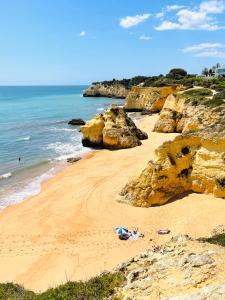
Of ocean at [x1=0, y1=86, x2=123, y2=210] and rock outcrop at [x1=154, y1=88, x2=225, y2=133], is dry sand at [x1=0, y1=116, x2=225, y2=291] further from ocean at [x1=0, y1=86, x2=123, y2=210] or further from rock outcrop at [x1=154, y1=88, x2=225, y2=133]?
rock outcrop at [x1=154, y1=88, x2=225, y2=133]

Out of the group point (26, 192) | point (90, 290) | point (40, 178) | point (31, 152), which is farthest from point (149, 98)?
point (90, 290)

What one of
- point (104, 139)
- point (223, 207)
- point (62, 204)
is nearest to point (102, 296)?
point (223, 207)

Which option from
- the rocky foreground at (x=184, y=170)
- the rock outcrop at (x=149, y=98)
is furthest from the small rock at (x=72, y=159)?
the rock outcrop at (x=149, y=98)

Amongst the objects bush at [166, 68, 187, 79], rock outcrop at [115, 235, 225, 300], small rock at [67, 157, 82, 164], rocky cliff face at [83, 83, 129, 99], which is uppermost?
bush at [166, 68, 187, 79]

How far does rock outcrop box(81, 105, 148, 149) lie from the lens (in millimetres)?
36375

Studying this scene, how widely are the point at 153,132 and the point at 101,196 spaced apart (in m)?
22.9

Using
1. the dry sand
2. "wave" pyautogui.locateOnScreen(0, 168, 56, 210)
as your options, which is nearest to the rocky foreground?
the dry sand

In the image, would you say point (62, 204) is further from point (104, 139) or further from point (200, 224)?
point (104, 139)

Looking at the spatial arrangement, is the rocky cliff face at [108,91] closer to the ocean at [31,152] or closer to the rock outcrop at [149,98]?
the rock outcrop at [149,98]

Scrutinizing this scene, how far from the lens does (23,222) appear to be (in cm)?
2008

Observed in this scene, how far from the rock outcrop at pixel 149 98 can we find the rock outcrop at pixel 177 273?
2057 inches

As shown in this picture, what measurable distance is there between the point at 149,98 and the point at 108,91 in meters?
60.5

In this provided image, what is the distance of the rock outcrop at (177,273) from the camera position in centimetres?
675

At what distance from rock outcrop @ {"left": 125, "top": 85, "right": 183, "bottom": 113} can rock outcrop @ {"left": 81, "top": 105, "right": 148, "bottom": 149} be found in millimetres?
22411
